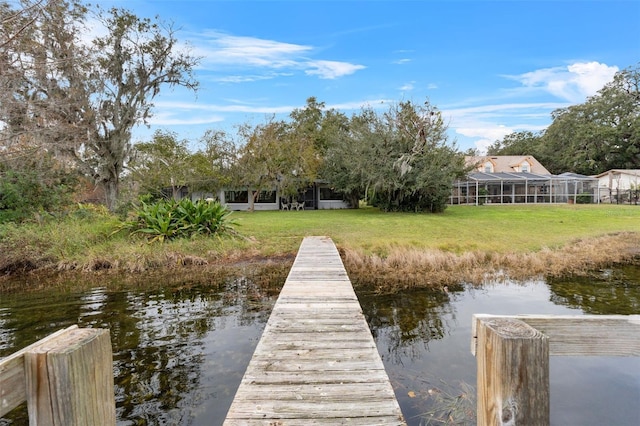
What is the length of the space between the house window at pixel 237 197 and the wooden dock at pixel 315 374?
75.3 feet

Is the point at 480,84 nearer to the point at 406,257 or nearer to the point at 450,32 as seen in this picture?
the point at 450,32

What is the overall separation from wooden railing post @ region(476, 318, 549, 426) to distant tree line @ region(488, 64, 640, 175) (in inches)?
1819

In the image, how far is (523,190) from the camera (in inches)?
1206

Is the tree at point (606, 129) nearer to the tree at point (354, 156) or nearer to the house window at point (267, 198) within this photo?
the tree at point (354, 156)

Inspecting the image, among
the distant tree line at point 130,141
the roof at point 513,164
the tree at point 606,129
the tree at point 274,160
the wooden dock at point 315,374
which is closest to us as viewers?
the wooden dock at point 315,374

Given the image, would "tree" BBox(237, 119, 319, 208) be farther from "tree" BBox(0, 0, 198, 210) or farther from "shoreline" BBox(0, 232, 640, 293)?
"shoreline" BBox(0, 232, 640, 293)

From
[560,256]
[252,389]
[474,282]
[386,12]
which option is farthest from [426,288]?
[386,12]

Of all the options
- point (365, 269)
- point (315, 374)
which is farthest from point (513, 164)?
point (315, 374)

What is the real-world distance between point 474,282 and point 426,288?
1.24 m

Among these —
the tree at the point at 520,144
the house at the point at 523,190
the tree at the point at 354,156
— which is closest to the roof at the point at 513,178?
the house at the point at 523,190

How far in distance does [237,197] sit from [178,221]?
16.4 meters

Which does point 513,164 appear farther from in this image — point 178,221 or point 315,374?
point 315,374

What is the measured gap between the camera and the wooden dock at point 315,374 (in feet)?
6.84

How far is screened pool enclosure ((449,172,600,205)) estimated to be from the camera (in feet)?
97.1
